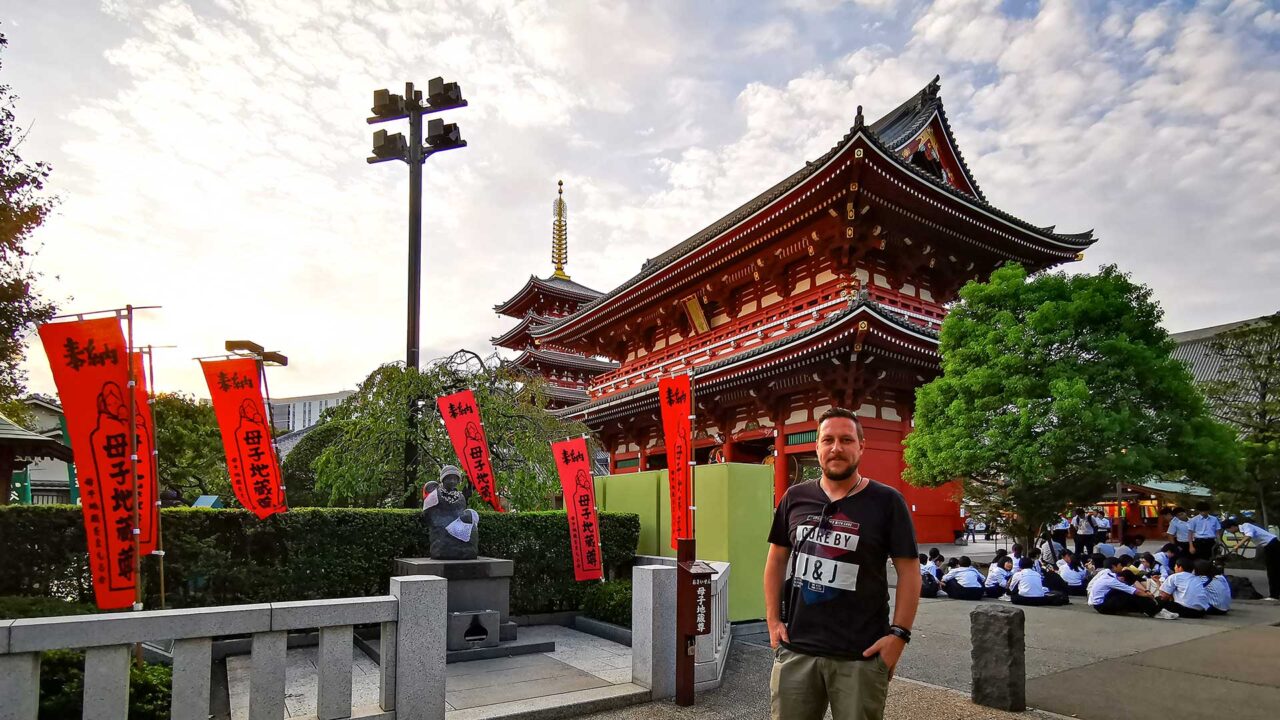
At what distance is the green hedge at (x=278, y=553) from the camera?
679 cm

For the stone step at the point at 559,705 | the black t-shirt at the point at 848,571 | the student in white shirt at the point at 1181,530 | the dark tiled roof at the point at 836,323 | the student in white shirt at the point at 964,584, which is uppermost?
the dark tiled roof at the point at 836,323

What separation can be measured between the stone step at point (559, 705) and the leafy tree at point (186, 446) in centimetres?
2230

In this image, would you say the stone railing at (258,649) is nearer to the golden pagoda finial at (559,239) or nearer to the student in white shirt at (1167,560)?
the student in white shirt at (1167,560)

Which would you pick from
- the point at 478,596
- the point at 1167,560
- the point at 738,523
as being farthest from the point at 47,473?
the point at 1167,560

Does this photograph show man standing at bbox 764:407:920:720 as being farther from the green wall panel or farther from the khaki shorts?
the green wall panel

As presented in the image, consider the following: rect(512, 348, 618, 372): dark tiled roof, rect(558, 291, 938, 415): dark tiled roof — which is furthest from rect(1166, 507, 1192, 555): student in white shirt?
rect(512, 348, 618, 372): dark tiled roof

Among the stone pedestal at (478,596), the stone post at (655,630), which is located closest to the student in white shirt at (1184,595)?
the stone post at (655,630)

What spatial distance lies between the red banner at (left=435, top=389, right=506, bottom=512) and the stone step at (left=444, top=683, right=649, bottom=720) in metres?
4.26

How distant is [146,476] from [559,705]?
396cm

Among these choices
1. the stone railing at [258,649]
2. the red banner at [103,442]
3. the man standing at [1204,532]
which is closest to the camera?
the stone railing at [258,649]

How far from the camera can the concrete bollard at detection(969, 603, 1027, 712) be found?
215 inches

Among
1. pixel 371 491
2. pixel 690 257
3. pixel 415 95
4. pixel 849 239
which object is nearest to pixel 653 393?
pixel 690 257

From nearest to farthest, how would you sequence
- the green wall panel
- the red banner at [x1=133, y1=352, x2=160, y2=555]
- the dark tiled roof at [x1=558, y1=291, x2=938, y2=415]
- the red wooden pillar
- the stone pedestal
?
the red banner at [x1=133, y1=352, x2=160, y2=555]
the stone pedestal
the green wall panel
the dark tiled roof at [x1=558, y1=291, x2=938, y2=415]
the red wooden pillar

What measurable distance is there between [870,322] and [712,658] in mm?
10243
